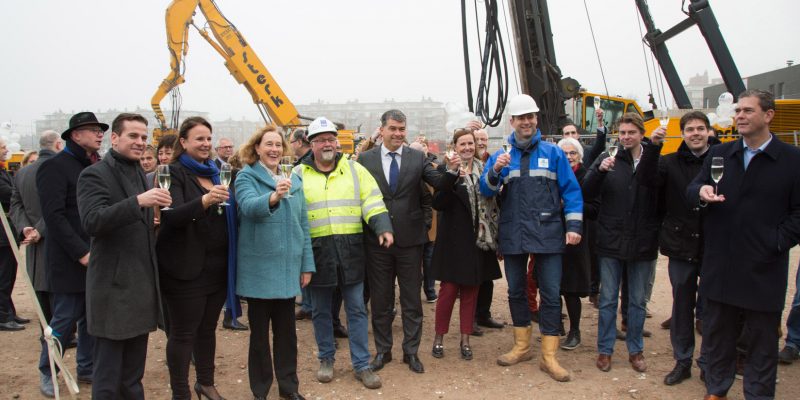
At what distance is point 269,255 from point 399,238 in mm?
1098

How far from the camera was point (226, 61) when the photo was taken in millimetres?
15148

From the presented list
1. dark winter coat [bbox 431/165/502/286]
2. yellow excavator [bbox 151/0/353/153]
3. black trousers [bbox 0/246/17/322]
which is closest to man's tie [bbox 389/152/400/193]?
dark winter coat [bbox 431/165/502/286]

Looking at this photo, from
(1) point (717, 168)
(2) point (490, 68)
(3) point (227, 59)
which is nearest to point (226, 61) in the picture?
(3) point (227, 59)

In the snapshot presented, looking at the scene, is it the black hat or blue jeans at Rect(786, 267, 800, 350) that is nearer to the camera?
the black hat

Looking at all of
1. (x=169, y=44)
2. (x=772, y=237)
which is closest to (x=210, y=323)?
Result: (x=772, y=237)

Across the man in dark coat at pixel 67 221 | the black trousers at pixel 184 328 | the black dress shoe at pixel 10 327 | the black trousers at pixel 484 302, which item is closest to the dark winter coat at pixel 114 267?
the black trousers at pixel 184 328

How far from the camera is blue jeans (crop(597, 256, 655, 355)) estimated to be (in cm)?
407

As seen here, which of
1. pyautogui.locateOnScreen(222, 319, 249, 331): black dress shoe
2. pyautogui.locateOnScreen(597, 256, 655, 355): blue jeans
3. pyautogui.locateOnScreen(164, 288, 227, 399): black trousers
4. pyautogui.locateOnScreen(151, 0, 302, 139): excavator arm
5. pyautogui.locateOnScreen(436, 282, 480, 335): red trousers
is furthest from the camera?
pyautogui.locateOnScreen(151, 0, 302, 139): excavator arm

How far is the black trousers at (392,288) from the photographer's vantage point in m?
4.14

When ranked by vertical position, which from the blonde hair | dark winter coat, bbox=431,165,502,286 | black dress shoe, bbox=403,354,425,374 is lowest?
black dress shoe, bbox=403,354,425,374

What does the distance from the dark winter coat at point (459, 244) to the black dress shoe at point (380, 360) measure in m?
0.77

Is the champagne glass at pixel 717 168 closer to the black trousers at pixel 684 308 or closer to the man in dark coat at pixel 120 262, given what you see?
the black trousers at pixel 684 308

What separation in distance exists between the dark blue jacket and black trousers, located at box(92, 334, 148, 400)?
8.70 feet

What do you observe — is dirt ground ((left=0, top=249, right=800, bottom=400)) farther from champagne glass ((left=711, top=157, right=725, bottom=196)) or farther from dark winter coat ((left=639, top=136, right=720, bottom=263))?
champagne glass ((left=711, top=157, right=725, bottom=196))
